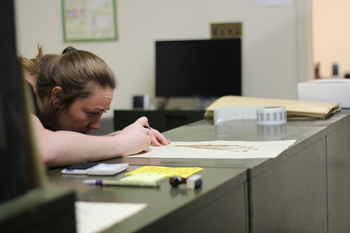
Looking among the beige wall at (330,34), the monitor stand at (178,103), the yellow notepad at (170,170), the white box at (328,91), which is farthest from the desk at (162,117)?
the beige wall at (330,34)

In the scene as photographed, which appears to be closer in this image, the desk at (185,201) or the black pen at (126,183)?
the desk at (185,201)

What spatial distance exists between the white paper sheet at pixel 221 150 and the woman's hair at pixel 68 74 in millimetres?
269

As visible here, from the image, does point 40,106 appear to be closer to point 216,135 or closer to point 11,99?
point 216,135

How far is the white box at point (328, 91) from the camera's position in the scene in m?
1.90

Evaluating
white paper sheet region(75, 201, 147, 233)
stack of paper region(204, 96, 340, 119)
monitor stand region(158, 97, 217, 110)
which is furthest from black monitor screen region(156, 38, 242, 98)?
white paper sheet region(75, 201, 147, 233)

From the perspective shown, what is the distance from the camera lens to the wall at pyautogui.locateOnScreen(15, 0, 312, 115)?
3.04 m

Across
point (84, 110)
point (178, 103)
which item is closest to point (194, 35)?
point (178, 103)

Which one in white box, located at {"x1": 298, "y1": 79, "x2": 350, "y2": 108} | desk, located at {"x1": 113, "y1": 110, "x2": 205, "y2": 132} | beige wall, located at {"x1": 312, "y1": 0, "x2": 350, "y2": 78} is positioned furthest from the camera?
beige wall, located at {"x1": 312, "y1": 0, "x2": 350, "y2": 78}

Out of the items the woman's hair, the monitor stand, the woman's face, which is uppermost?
the woman's hair

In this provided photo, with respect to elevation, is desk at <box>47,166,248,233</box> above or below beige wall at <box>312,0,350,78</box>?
below

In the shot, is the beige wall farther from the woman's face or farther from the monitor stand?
the woman's face

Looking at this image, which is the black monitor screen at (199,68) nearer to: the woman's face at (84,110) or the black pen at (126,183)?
the woman's face at (84,110)

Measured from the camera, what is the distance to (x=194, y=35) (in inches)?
128

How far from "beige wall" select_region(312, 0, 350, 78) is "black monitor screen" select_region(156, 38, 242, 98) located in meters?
3.49
